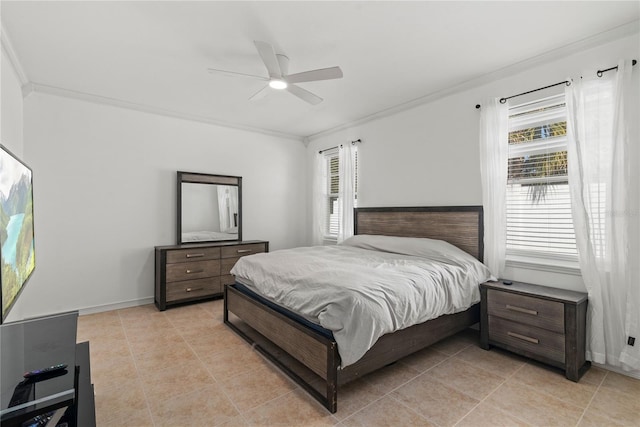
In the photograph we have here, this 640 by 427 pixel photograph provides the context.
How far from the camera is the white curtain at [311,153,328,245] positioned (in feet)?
17.2

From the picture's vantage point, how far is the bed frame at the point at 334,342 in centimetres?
196

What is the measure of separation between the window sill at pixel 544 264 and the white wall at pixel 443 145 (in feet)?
0.15

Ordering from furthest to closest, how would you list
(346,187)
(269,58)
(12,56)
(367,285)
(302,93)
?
(346,187) < (302,93) < (12,56) < (269,58) < (367,285)

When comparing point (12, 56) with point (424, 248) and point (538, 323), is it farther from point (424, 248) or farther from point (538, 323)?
point (538, 323)

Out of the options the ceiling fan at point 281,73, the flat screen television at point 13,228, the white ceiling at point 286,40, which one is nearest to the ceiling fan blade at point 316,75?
the ceiling fan at point 281,73

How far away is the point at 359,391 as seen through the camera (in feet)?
6.85

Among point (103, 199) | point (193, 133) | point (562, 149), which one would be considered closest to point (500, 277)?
point (562, 149)

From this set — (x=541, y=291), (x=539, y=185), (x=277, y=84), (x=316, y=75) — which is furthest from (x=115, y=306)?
(x=539, y=185)

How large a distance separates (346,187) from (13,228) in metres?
3.74

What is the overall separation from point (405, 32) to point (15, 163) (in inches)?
105

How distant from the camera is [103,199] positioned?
3762mm

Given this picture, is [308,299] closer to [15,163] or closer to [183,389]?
[183,389]

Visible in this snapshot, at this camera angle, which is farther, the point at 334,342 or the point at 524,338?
the point at 524,338

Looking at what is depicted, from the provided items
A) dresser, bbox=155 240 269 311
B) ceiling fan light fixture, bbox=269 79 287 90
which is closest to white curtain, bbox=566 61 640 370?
ceiling fan light fixture, bbox=269 79 287 90
